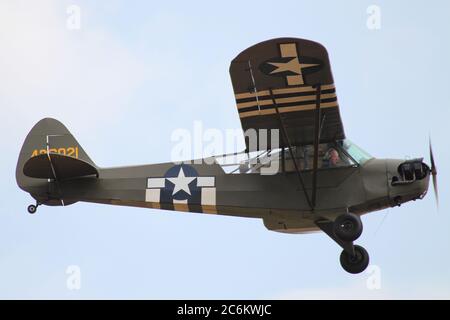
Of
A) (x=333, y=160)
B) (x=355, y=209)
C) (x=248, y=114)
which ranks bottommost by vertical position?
(x=355, y=209)

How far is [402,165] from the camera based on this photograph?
10.9m

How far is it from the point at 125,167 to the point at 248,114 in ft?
7.13

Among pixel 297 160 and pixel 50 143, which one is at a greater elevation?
pixel 50 143

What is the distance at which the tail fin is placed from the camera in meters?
12.5

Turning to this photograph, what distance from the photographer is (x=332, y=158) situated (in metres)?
11.2

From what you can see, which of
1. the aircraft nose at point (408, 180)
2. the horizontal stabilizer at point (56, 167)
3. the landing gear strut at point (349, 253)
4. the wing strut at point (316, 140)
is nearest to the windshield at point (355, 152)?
the aircraft nose at point (408, 180)

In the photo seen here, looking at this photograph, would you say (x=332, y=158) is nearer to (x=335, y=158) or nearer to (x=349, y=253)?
(x=335, y=158)

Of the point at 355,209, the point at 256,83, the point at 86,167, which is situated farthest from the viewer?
the point at 86,167

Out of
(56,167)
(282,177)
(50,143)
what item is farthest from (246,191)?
(50,143)

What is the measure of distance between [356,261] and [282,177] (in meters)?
1.60

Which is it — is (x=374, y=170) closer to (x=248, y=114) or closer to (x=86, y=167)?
(x=248, y=114)

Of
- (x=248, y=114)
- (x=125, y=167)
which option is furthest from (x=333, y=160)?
(x=125, y=167)

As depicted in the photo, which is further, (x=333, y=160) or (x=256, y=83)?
(x=333, y=160)

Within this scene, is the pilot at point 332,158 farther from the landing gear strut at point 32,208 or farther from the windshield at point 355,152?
the landing gear strut at point 32,208
